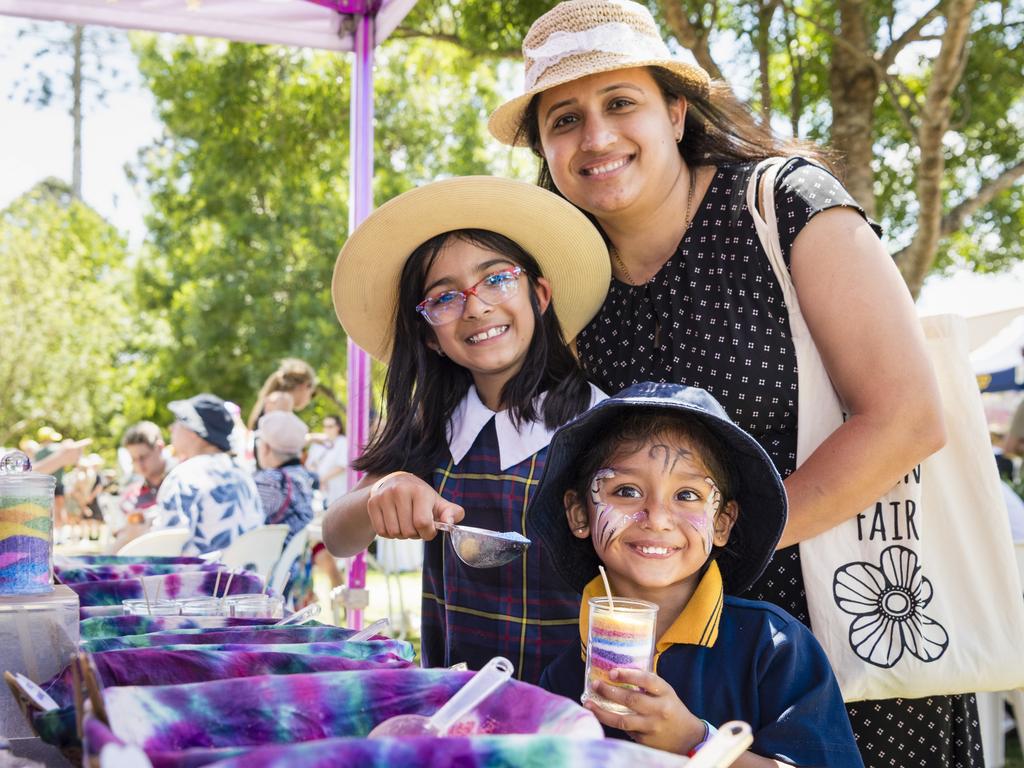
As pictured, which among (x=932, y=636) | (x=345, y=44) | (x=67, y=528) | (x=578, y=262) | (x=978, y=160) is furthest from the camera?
(x=67, y=528)

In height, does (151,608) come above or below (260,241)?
below

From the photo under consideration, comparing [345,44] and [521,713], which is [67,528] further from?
[521,713]

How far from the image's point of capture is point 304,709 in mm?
1102

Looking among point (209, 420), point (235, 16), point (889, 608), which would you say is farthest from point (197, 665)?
point (209, 420)

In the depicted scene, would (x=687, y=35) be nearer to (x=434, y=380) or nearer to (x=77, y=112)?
(x=434, y=380)

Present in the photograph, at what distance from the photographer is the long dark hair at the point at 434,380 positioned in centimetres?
243

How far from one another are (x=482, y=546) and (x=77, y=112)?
119 ft

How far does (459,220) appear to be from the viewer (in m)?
2.54

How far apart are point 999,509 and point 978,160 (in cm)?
810

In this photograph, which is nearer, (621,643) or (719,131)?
(621,643)

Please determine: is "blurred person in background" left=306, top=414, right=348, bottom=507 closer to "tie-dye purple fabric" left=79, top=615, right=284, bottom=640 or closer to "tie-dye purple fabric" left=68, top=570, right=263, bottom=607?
"tie-dye purple fabric" left=68, top=570, right=263, bottom=607

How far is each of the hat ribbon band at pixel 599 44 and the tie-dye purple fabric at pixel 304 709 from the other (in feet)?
5.18

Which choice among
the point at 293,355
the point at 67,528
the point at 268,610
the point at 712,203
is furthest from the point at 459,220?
the point at 293,355

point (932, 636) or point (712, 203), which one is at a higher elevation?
point (712, 203)
